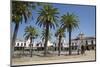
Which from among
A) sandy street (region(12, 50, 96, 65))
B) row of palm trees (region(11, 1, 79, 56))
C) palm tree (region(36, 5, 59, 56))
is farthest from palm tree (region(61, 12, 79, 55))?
sandy street (region(12, 50, 96, 65))

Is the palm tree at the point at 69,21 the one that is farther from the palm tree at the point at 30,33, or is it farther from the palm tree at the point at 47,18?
the palm tree at the point at 30,33

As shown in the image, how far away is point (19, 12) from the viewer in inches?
110

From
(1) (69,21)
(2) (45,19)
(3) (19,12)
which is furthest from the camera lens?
(1) (69,21)

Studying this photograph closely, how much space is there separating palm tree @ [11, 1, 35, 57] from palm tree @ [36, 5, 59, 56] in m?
0.14

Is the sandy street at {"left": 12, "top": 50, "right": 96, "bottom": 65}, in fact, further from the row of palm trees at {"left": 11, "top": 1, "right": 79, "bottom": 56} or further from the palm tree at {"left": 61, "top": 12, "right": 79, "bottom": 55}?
the palm tree at {"left": 61, "top": 12, "right": 79, "bottom": 55}

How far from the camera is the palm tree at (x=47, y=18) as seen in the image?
2906 millimetres

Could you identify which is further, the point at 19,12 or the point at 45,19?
the point at 45,19

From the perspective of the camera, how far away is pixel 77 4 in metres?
3.10

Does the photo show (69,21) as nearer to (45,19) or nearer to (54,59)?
(45,19)

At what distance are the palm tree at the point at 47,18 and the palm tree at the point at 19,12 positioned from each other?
0.14m

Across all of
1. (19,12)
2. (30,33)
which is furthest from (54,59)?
(19,12)

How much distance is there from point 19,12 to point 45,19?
0.36m

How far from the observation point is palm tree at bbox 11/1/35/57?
2.76 m

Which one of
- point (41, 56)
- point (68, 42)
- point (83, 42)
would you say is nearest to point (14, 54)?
point (41, 56)
